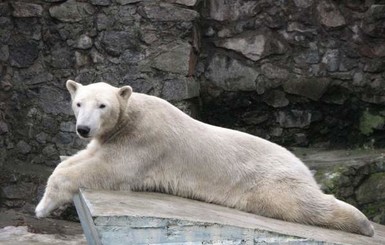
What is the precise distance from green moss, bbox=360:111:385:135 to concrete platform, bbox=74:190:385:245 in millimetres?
3772

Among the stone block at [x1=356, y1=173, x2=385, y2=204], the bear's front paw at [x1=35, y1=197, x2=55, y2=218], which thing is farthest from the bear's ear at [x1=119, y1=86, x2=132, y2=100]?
the stone block at [x1=356, y1=173, x2=385, y2=204]

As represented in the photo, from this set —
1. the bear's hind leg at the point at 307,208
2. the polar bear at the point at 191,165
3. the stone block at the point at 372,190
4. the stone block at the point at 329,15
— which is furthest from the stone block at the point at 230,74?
the bear's hind leg at the point at 307,208

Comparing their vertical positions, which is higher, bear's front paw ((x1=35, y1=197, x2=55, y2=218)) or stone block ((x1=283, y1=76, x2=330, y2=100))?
stone block ((x1=283, y1=76, x2=330, y2=100))

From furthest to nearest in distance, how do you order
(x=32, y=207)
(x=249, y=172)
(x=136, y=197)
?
(x=32, y=207), (x=249, y=172), (x=136, y=197)

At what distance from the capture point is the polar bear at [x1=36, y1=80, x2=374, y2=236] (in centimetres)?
441

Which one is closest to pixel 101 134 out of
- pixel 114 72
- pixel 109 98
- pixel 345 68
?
pixel 109 98

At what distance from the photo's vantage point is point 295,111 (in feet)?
26.2

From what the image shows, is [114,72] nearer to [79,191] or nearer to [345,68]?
[345,68]

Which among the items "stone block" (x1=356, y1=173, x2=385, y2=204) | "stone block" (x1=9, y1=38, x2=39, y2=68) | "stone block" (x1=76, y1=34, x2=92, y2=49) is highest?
"stone block" (x1=76, y1=34, x2=92, y2=49)

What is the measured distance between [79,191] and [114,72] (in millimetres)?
3781

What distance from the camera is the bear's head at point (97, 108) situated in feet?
13.7

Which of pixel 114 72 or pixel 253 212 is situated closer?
pixel 253 212

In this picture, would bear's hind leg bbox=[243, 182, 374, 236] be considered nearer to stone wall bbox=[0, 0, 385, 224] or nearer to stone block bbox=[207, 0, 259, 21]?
stone wall bbox=[0, 0, 385, 224]

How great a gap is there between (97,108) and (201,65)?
3.91m
